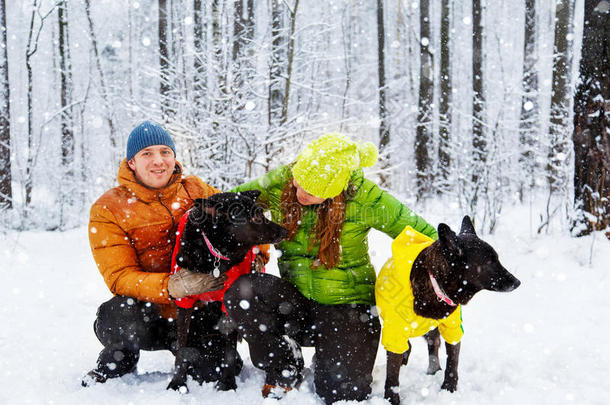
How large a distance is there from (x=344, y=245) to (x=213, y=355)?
1.07 m

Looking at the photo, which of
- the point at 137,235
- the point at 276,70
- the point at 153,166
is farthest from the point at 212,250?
the point at 276,70

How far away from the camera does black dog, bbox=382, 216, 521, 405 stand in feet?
7.16

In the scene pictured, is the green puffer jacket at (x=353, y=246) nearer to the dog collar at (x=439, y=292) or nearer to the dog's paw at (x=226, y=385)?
the dog collar at (x=439, y=292)

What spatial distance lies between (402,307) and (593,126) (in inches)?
144

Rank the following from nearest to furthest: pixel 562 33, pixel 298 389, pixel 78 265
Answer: pixel 298 389
pixel 78 265
pixel 562 33

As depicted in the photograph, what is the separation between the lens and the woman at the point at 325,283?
2420 millimetres

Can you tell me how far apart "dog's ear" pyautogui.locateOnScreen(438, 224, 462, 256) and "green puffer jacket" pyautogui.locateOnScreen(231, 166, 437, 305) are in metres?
0.42

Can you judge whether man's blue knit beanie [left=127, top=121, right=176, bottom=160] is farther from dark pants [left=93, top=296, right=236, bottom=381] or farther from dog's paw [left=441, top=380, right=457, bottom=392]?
dog's paw [left=441, top=380, right=457, bottom=392]

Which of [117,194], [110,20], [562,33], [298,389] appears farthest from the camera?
[110,20]

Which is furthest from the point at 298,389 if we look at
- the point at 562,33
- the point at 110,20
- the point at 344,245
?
the point at 110,20

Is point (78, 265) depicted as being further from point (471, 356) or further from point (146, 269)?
point (471, 356)

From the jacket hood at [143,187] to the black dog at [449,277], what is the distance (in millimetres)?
1548

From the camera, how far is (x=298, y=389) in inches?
99.4

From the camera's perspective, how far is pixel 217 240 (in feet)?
8.37
